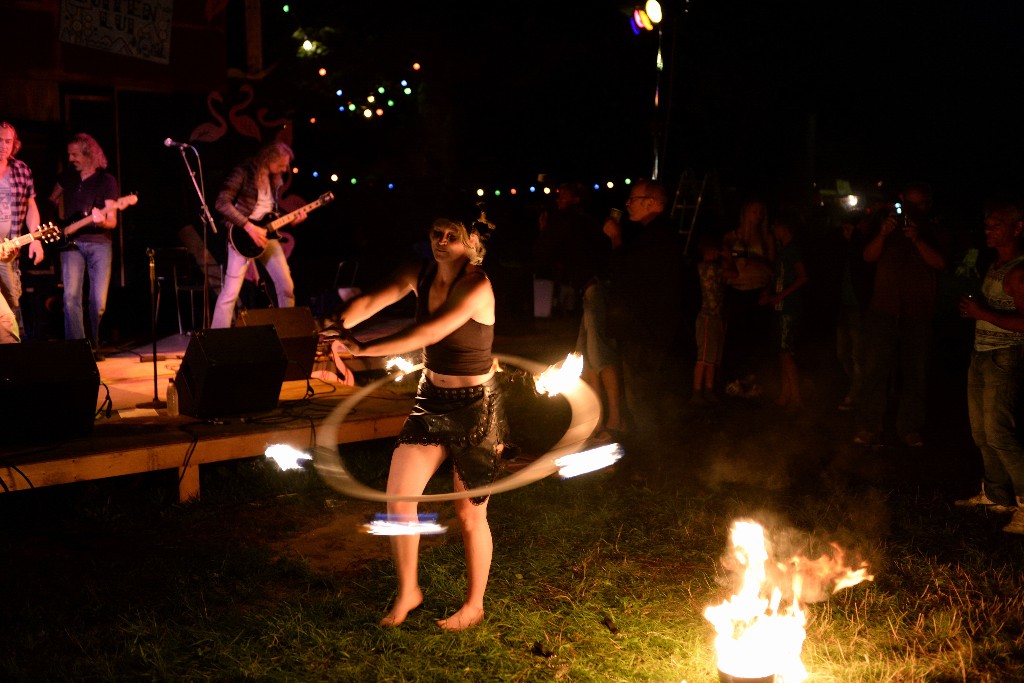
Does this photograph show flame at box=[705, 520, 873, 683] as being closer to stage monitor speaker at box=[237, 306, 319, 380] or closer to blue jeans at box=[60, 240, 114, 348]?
stage monitor speaker at box=[237, 306, 319, 380]

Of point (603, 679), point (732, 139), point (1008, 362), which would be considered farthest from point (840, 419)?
point (732, 139)

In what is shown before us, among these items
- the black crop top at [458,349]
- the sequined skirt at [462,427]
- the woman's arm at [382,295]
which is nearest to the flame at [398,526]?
the sequined skirt at [462,427]

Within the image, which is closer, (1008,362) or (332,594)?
(332,594)

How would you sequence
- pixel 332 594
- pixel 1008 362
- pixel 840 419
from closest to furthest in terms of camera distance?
pixel 332 594, pixel 1008 362, pixel 840 419

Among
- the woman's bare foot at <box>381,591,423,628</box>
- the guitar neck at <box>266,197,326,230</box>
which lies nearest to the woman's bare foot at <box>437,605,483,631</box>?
the woman's bare foot at <box>381,591,423,628</box>

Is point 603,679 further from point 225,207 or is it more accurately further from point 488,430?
point 225,207

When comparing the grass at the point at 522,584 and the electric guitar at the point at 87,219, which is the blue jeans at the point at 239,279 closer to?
the electric guitar at the point at 87,219

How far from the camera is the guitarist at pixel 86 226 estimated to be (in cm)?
982

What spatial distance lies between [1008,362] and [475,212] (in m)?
3.76

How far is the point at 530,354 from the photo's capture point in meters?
12.3

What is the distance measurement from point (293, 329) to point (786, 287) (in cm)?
484

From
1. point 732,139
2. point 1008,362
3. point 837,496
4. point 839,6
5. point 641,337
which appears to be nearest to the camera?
point 1008,362

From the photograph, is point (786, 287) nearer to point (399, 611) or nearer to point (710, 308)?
point (710, 308)

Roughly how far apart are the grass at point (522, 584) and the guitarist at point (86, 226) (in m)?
3.46
